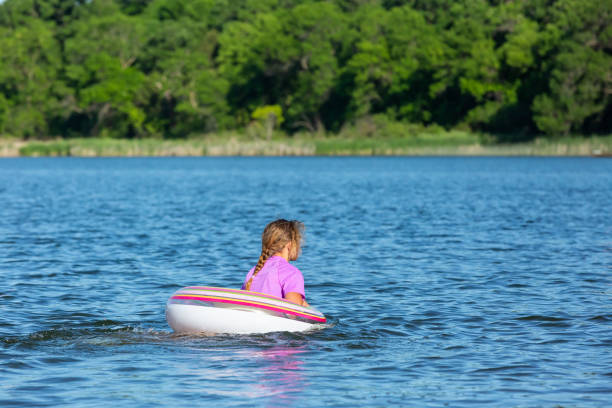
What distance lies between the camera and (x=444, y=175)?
153ft

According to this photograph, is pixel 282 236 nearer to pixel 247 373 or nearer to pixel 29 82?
pixel 247 373

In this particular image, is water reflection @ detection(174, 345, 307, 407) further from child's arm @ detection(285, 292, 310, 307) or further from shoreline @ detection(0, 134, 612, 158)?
shoreline @ detection(0, 134, 612, 158)

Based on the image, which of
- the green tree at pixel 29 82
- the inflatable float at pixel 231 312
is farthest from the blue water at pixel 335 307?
the green tree at pixel 29 82

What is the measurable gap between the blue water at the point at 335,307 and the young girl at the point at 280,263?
510 mm

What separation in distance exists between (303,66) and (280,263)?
82487 mm

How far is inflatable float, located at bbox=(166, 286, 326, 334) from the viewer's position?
29.7ft

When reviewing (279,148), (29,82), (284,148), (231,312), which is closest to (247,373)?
(231,312)

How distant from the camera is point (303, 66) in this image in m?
90.4

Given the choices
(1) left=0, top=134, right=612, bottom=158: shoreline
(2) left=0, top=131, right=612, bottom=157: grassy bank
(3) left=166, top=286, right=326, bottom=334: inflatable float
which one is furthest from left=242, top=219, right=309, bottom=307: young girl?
(2) left=0, top=131, right=612, bottom=157: grassy bank

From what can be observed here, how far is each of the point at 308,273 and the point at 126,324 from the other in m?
4.61

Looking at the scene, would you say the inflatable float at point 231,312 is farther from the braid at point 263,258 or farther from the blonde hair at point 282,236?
the blonde hair at point 282,236

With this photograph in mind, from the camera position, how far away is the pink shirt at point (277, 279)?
9156 millimetres

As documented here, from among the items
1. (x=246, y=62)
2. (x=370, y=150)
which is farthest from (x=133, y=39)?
(x=370, y=150)

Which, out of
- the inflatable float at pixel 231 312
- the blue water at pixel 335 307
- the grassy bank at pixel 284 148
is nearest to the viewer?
the blue water at pixel 335 307
